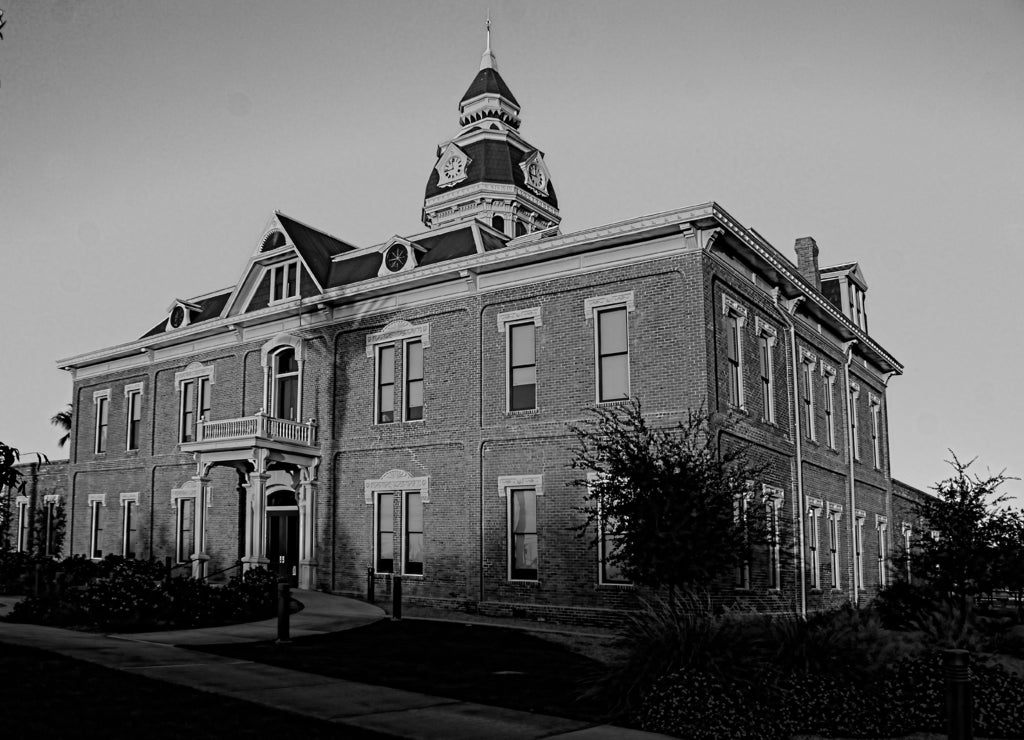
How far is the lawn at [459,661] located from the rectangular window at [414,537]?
207 inches

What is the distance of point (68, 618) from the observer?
19.1m

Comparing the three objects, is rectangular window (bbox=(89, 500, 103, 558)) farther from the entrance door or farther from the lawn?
the lawn

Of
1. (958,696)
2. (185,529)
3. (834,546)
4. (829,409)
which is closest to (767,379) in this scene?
(829,409)

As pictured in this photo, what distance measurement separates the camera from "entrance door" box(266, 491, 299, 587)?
29.0 meters

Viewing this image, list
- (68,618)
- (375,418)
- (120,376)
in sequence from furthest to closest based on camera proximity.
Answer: (120,376)
(375,418)
(68,618)

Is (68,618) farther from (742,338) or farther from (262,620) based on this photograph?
(742,338)

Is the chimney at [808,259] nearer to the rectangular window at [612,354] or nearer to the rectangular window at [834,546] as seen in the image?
Answer: the rectangular window at [834,546]

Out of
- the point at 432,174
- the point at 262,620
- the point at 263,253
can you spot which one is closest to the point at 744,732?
the point at 262,620

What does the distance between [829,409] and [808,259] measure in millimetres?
5586

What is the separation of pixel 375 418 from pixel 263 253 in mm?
7428

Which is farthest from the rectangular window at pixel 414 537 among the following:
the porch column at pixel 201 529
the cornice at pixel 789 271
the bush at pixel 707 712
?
the bush at pixel 707 712

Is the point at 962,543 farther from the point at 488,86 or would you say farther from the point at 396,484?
the point at 488,86

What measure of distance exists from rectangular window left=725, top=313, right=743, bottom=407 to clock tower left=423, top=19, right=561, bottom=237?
21.9 meters

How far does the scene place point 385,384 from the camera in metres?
27.4
